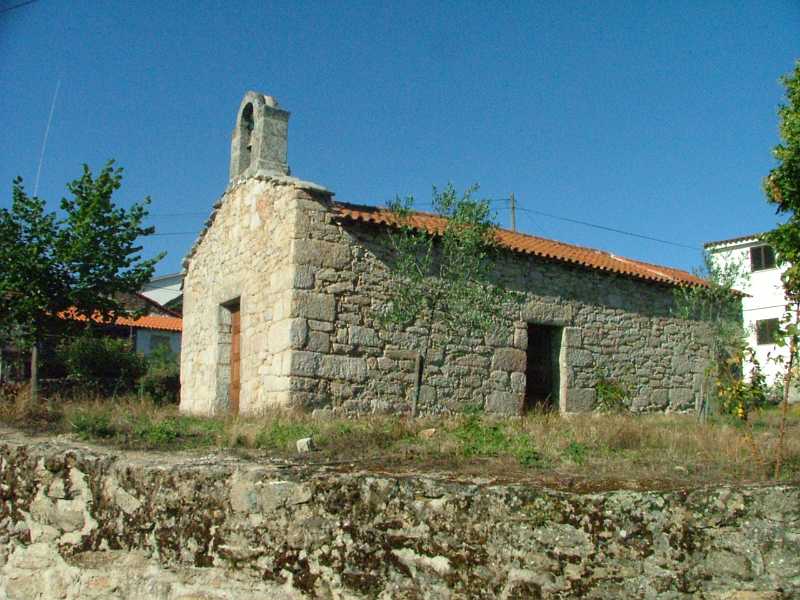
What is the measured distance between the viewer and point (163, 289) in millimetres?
36000

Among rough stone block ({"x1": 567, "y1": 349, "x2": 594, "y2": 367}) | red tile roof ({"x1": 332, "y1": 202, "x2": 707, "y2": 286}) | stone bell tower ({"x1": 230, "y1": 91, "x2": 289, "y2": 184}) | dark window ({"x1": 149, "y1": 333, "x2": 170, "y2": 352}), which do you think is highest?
stone bell tower ({"x1": 230, "y1": 91, "x2": 289, "y2": 184})

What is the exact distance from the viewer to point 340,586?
3365mm

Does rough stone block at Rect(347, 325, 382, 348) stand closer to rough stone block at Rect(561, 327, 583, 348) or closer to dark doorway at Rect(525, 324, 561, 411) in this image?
dark doorway at Rect(525, 324, 561, 411)

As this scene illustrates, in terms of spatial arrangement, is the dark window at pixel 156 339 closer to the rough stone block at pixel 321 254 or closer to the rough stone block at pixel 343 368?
the rough stone block at pixel 321 254

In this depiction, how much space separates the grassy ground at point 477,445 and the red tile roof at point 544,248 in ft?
11.4

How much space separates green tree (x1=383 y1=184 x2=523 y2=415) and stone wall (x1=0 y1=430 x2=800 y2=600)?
18.8 ft

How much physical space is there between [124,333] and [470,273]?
20735 millimetres

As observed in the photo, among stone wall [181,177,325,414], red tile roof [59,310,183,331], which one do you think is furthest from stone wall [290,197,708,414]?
red tile roof [59,310,183,331]

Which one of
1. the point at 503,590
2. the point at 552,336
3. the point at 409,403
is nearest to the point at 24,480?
the point at 503,590

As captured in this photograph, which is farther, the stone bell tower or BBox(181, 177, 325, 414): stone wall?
the stone bell tower

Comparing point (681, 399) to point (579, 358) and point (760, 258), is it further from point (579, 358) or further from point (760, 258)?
point (760, 258)

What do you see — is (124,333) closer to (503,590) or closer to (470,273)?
(470,273)

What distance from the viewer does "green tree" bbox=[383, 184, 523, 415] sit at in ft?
31.2

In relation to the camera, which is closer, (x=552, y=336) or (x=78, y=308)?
(x=552, y=336)
